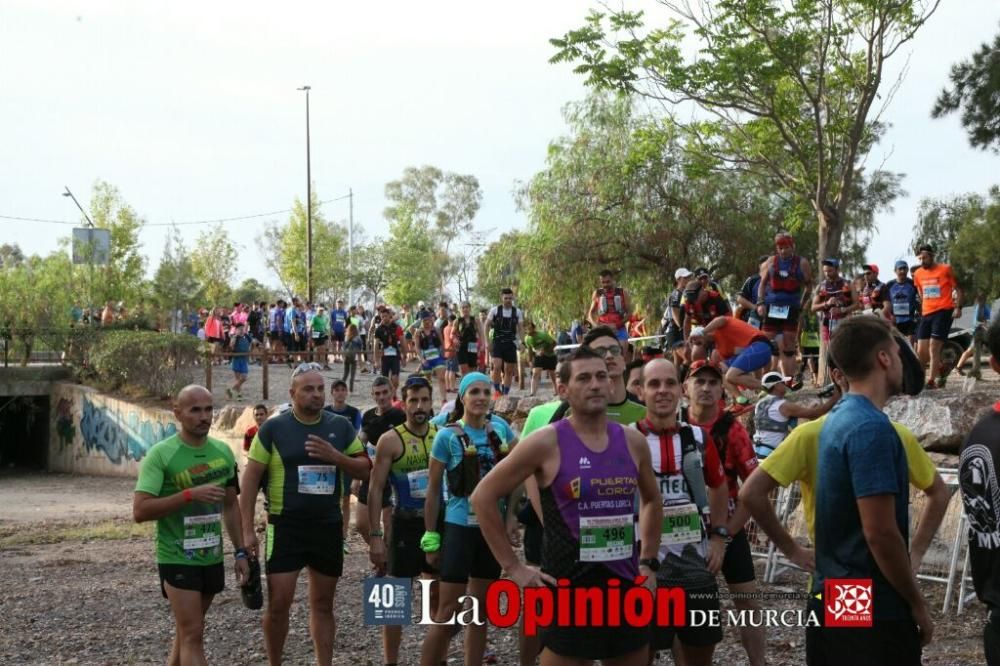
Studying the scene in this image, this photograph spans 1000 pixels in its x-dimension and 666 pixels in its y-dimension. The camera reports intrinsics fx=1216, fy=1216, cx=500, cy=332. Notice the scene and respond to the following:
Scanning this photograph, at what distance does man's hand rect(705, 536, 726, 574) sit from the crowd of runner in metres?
0.01

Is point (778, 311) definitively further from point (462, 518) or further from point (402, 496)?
point (462, 518)

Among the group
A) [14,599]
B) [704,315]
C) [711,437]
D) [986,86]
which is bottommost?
[14,599]

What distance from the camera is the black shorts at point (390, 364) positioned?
21.5 m

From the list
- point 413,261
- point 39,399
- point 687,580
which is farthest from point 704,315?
point 413,261

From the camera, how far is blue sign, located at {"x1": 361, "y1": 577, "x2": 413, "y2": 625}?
749cm

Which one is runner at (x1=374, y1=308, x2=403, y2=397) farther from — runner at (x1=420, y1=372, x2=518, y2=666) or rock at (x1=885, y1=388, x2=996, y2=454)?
runner at (x1=420, y1=372, x2=518, y2=666)

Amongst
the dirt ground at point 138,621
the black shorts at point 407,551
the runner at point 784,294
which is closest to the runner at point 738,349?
the runner at point 784,294

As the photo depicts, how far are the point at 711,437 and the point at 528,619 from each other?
195 cm

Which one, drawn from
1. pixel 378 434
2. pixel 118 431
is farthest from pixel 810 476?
pixel 118 431

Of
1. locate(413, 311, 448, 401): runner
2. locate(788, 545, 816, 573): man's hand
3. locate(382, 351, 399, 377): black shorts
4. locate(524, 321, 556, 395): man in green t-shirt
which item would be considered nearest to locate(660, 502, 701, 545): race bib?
locate(788, 545, 816, 573): man's hand

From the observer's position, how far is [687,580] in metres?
5.64

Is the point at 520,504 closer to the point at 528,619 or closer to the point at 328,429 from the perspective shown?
the point at 328,429

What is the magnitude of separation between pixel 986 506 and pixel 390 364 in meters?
18.2

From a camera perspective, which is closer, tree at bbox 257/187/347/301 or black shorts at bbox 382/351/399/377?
black shorts at bbox 382/351/399/377
